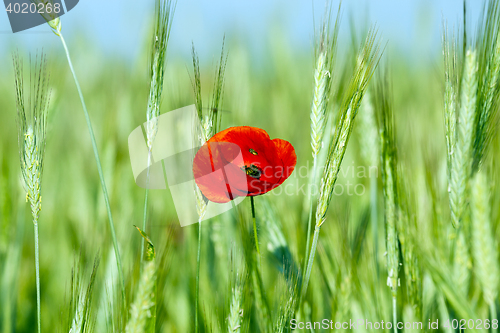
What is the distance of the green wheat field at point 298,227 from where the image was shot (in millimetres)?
384

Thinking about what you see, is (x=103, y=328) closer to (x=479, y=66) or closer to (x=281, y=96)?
(x=479, y=66)

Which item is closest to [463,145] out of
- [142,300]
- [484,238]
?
[484,238]

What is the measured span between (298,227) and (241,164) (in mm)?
223

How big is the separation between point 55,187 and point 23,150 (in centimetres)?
68

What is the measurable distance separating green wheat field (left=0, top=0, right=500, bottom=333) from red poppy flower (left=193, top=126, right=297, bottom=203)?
1.3 inches

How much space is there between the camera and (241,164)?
0.46 meters

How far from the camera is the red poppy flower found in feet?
1.33

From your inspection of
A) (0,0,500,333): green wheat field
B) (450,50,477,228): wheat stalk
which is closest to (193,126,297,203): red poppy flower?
(0,0,500,333): green wheat field

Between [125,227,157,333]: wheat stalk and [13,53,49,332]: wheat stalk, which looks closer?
[125,227,157,333]: wheat stalk

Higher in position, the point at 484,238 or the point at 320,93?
the point at 320,93

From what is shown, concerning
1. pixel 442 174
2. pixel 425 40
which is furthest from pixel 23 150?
pixel 425 40

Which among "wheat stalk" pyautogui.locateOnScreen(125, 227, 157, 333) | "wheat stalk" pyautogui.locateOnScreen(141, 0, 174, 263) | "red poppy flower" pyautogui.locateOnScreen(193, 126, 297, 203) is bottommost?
"wheat stalk" pyautogui.locateOnScreen(125, 227, 157, 333)

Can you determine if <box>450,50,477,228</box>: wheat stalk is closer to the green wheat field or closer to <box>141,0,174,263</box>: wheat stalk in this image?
the green wheat field

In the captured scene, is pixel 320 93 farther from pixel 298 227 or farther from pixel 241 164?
pixel 298 227
